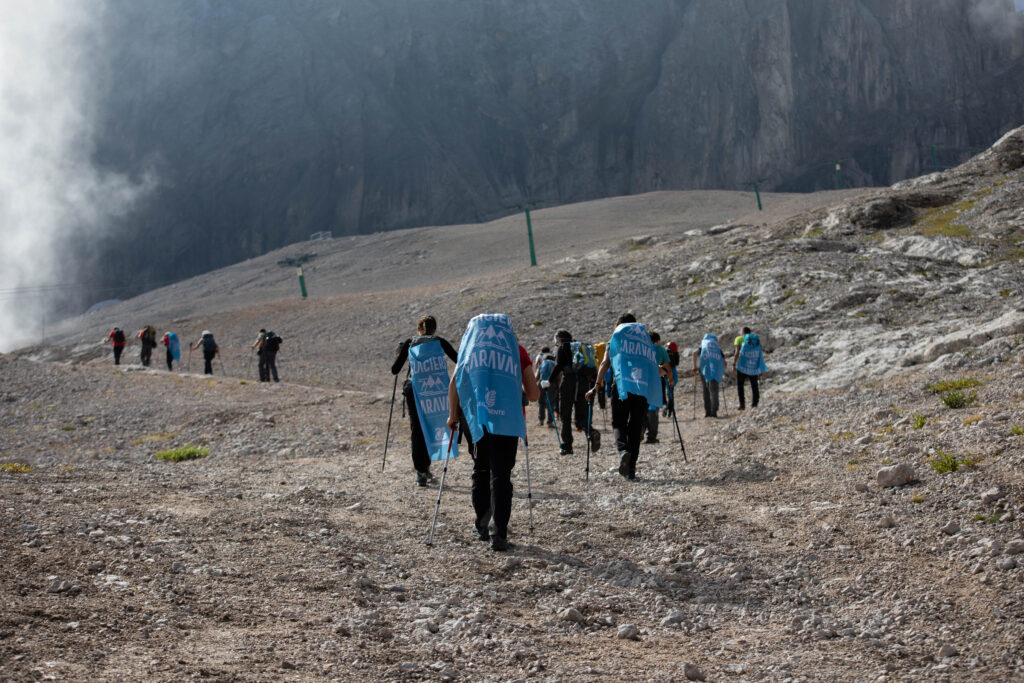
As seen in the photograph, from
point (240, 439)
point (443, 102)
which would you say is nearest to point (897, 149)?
point (443, 102)

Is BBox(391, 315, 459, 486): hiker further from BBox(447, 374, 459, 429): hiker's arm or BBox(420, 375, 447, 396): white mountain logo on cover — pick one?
BBox(447, 374, 459, 429): hiker's arm

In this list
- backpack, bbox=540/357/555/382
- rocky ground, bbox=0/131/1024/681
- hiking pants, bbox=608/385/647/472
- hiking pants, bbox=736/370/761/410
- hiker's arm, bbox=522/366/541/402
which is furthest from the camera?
hiking pants, bbox=736/370/761/410

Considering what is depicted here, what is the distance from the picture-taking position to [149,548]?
239 inches

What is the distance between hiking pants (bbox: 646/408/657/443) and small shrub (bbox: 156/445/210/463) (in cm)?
722

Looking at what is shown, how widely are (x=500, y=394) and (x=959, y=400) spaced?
5652 millimetres

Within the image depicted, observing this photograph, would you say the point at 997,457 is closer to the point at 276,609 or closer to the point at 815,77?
the point at 276,609

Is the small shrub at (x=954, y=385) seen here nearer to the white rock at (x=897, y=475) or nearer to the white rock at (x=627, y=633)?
the white rock at (x=897, y=475)

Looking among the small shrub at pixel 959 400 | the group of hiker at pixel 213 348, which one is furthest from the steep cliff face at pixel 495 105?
the small shrub at pixel 959 400

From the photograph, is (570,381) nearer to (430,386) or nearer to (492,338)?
(430,386)

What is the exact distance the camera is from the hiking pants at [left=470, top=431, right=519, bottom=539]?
6.75 m

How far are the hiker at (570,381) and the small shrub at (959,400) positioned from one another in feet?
15.8

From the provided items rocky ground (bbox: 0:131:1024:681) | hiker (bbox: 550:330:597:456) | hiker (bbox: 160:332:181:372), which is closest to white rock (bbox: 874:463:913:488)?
rocky ground (bbox: 0:131:1024:681)

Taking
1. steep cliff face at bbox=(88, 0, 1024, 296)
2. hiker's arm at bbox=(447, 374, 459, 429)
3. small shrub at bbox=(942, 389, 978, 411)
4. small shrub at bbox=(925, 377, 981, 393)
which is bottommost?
small shrub at bbox=(942, 389, 978, 411)

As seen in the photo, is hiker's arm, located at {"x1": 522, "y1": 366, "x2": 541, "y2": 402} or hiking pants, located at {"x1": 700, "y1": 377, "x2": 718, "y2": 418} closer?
hiker's arm, located at {"x1": 522, "y1": 366, "x2": 541, "y2": 402}
